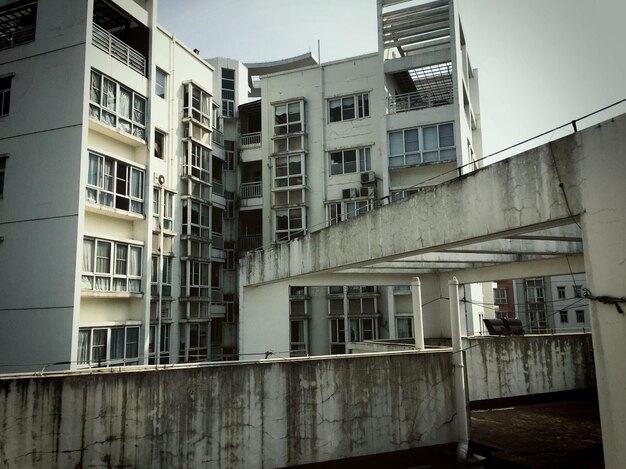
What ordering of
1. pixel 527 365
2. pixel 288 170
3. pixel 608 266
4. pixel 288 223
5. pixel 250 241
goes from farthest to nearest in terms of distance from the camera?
1. pixel 250 241
2. pixel 288 170
3. pixel 288 223
4. pixel 527 365
5. pixel 608 266

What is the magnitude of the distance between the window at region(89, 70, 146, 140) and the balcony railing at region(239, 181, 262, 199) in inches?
344

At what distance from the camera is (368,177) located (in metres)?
26.1

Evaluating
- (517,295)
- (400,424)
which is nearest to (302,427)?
(400,424)

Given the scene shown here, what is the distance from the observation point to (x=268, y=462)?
33.1 ft

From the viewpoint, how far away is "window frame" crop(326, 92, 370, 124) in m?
27.4

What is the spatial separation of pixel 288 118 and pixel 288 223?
6.23 metres

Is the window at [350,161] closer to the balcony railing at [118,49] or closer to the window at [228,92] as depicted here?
the window at [228,92]

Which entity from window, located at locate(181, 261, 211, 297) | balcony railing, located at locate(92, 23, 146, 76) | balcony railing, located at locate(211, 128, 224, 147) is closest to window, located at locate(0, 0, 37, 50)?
balcony railing, located at locate(92, 23, 146, 76)

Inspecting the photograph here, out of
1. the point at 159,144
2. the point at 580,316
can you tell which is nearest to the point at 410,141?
the point at 159,144

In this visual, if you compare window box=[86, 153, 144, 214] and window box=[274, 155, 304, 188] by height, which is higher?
window box=[274, 155, 304, 188]

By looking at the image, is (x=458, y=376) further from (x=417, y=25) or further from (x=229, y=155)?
(x=229, y=155)

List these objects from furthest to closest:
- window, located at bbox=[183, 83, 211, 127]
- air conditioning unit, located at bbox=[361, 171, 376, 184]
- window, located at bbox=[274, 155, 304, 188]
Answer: window, located at bbox=[274, 155, 304, 188] < air conditioning unit, located at bbox=[361, 171, 376, 184] < window, located at bbox=[183, 83, 211, 127]

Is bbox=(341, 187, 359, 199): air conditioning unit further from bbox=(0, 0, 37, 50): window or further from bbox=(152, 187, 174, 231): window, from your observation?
bbox=(0, 0, 37, 50): window

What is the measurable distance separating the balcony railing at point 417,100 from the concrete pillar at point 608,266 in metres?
18.4
